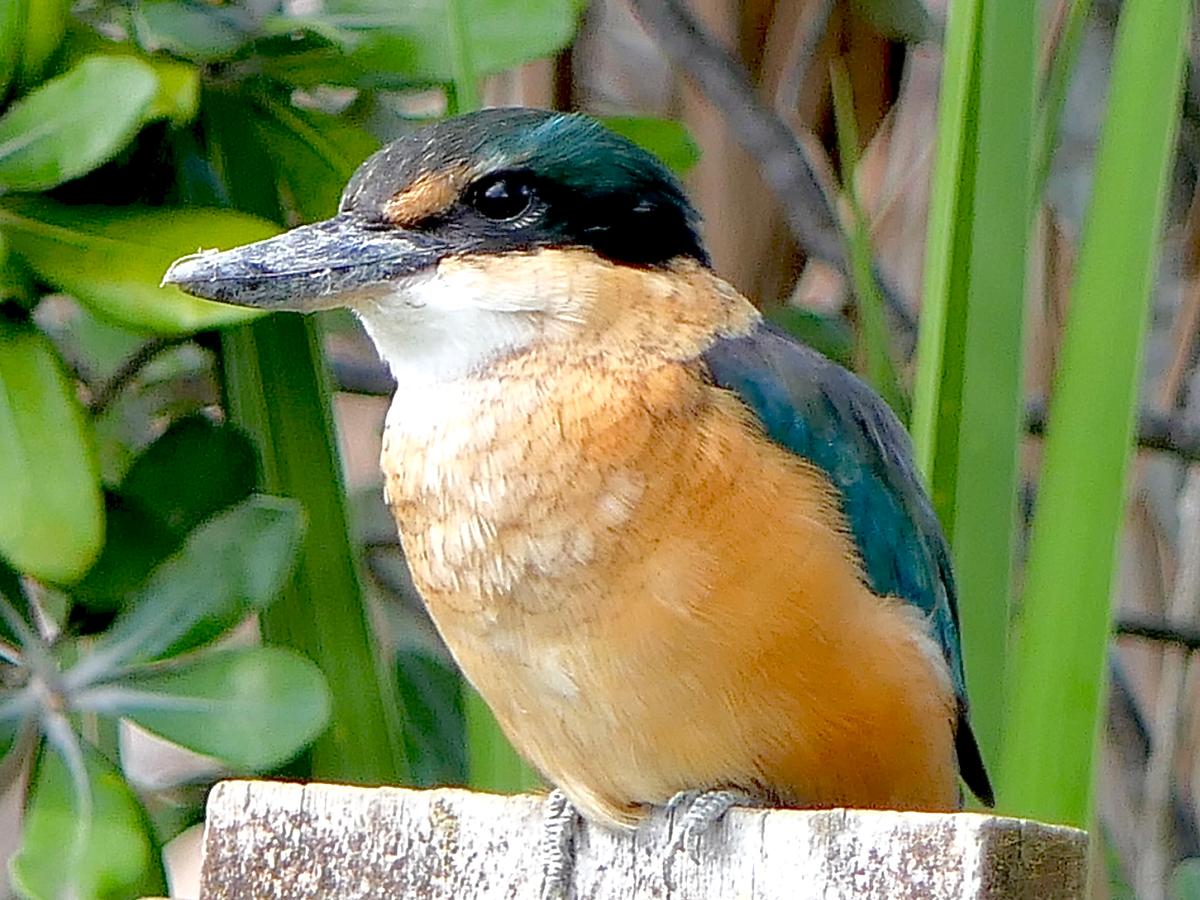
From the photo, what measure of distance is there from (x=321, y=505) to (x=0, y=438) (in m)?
0.30

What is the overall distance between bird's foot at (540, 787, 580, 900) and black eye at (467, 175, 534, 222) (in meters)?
0.40

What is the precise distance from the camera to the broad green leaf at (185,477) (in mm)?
1591

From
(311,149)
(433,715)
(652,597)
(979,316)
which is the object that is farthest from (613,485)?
(433,715)

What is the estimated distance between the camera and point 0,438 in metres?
1.41

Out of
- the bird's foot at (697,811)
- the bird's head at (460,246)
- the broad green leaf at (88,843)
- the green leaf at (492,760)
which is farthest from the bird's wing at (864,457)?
the broad green leaf at (88,843)

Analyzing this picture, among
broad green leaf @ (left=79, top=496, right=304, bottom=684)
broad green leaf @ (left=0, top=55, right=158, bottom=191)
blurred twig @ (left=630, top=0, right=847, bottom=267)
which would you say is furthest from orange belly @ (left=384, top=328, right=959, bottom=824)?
blurred twig @ (left=630, top=0, right=847, bottom=267)

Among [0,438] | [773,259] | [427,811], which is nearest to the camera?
[427,811]

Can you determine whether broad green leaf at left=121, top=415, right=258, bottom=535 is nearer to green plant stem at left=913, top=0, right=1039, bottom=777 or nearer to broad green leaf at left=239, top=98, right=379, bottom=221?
broad green leaf at left=239, top=98, right=379, bottom=221

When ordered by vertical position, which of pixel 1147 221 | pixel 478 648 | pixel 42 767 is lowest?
pixel 42 767

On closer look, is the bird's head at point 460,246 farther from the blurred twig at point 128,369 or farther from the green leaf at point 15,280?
the blurred twig at point 128,369

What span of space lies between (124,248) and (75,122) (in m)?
0.11

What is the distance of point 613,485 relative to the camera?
120cm

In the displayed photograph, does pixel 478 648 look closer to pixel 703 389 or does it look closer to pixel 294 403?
pixel 703 389

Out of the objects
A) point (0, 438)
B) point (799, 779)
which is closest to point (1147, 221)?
point (799, 779)
